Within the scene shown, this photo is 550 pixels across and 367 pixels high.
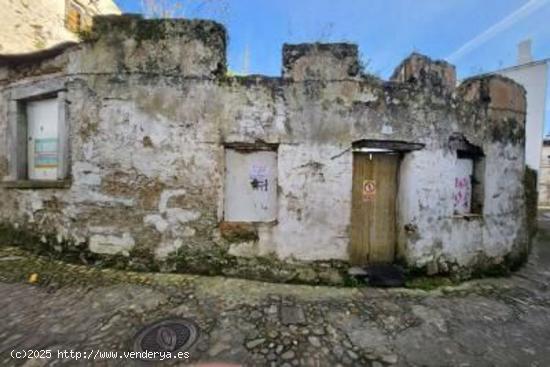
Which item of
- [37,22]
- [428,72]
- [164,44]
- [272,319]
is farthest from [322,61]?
[37,22]

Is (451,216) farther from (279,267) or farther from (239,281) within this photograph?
(239,281)

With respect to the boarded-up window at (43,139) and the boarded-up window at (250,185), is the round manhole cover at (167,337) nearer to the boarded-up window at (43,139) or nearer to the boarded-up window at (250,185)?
the boarded-up window at (250,185)

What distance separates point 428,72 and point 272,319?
4.23 meters

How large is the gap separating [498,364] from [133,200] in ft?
15.3

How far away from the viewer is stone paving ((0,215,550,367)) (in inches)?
116

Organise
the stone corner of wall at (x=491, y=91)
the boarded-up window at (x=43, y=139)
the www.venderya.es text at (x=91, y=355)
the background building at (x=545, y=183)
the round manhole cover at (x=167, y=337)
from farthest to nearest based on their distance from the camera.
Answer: the background building at (x=545, y=183)
the stone corner of wall at (x=491, y=91)
the boarded-up window at (x=43, y=139)
the round manhole cover at (x=167, y=337)
the www.venderya.es text at (x=91, y=355)

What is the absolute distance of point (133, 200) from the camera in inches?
168

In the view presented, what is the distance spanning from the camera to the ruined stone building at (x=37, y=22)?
6.75m

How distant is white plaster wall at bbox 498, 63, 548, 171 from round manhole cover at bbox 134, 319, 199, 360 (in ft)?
43.7

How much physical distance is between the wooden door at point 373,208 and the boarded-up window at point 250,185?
4.15 feet

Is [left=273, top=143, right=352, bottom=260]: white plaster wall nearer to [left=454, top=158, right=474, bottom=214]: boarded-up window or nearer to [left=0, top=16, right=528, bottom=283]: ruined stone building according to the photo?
[left=0, top=16, right=528, bottom=283]: ruined stone building

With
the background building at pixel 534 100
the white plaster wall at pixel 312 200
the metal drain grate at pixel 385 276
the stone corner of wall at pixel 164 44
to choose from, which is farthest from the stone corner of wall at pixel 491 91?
the background building at pixel 534 100

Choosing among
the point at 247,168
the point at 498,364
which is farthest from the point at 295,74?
the point at 498,364

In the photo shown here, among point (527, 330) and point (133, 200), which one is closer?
point (527, 330)
